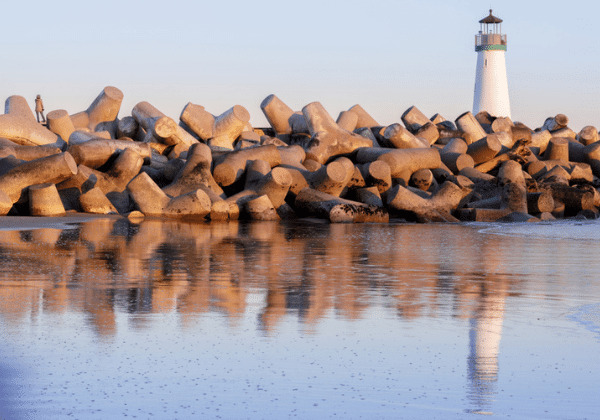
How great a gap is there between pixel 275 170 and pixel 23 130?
6.80 meters

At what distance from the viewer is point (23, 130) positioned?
2286 cm

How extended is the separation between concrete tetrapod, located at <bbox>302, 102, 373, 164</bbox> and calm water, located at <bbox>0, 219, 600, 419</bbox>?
467 inches

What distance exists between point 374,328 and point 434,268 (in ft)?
13.2

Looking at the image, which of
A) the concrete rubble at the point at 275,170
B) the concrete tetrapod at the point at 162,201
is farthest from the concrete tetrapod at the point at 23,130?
the concrete tetrapod at the point at 162,201

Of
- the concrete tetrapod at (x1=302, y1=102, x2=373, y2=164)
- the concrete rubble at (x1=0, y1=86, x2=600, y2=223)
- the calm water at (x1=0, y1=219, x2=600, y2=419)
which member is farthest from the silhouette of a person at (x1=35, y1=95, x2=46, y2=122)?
the calm water at (x1=0, y1=219, x2=600, y2=419)

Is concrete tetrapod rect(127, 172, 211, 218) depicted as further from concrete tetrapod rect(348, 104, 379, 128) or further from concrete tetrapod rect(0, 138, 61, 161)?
concrete tetrapod rect(348, 104, 379, 128)

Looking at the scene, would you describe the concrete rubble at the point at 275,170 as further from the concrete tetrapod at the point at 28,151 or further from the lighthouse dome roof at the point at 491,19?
the lighthouse dome roof at the point at 491,19

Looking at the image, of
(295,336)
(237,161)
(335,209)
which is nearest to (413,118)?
(237,161)

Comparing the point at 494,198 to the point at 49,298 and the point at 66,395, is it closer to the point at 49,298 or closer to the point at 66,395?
the point at 49,298

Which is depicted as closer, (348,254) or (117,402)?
(117,402)

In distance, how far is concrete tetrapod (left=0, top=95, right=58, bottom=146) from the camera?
22.7 m

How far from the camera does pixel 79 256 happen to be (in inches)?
413

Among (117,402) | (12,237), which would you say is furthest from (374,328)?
→ (12,237)

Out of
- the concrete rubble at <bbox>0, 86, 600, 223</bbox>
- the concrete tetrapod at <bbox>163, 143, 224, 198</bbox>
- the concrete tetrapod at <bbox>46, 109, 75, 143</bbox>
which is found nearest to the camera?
the concrete rubble at <bbox>0, 86, 600, 223</bbox>
